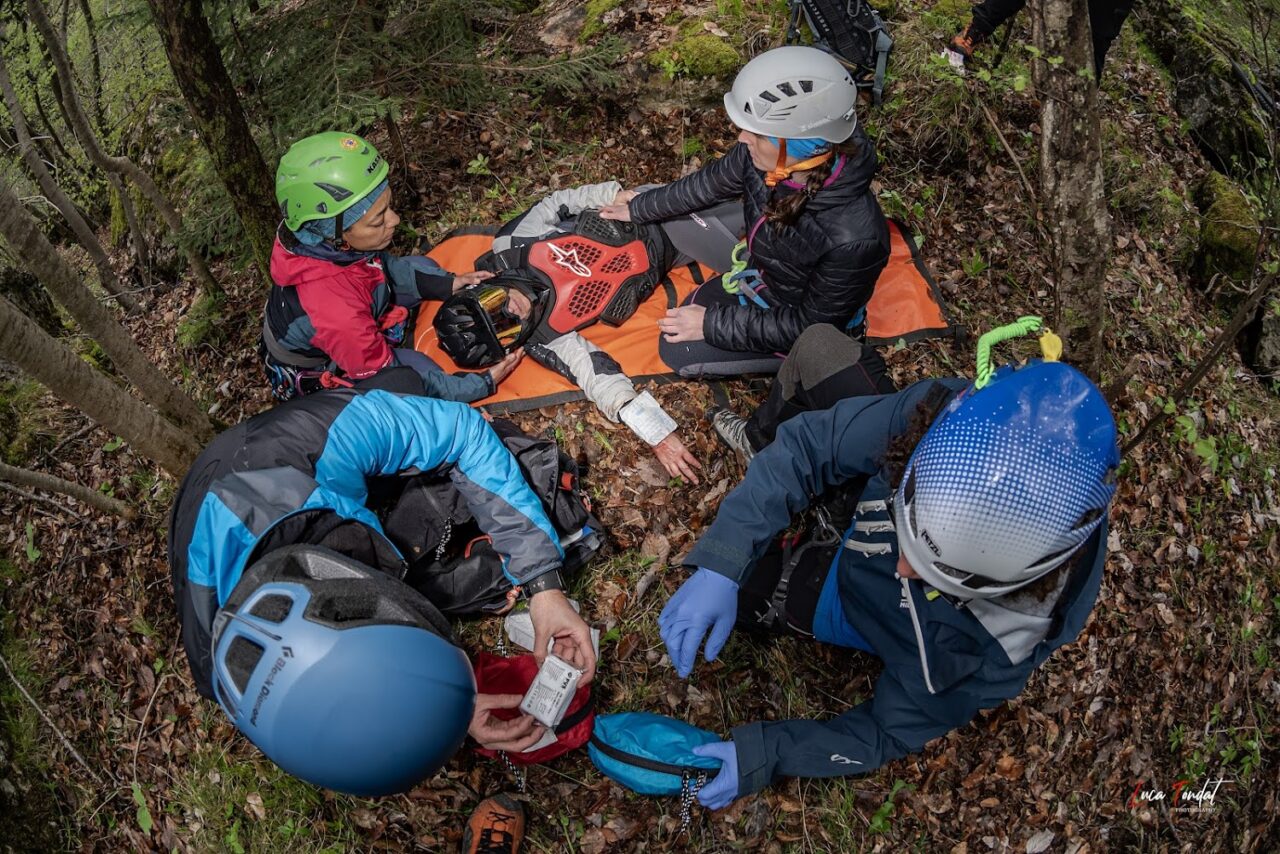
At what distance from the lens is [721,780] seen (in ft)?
10.5

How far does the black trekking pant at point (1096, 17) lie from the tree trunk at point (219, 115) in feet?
17.1

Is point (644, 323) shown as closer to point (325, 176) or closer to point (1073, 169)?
point (325, 176)

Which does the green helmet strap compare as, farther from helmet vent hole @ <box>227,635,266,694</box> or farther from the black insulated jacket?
helmet vent hole @ <box>227,635,266,694</box>

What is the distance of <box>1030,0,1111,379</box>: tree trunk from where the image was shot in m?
2.93

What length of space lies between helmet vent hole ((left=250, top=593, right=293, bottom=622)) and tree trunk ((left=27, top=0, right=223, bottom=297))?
3.42m

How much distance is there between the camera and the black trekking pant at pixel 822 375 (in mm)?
3643

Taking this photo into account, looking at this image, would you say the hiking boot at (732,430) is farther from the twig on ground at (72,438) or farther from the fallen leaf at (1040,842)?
the twig on ground at (72,438)

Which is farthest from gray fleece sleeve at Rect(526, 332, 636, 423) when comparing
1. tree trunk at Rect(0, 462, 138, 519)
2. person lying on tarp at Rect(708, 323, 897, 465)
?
tree trunk at Rect(0, 462, 138, 519)

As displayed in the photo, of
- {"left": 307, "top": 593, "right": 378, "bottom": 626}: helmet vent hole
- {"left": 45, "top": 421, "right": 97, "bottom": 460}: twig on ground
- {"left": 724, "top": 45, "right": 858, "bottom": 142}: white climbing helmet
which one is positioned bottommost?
{"left": 45, "top": 421, "right": 97, "bottom": 460}: twig on ground

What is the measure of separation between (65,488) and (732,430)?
3.66m

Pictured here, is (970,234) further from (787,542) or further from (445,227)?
(445,227)

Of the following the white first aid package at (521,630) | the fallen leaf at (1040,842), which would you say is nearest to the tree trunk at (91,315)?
the white first aid package at (521,630)

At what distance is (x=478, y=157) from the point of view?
5820 millimetres

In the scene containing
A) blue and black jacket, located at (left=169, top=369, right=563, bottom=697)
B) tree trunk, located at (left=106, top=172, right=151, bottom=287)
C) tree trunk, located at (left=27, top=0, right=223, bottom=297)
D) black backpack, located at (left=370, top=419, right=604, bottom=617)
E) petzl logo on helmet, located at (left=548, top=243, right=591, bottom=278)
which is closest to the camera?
blue and black jacket, located at (left=169, top=369, right=563, bottom=697)
